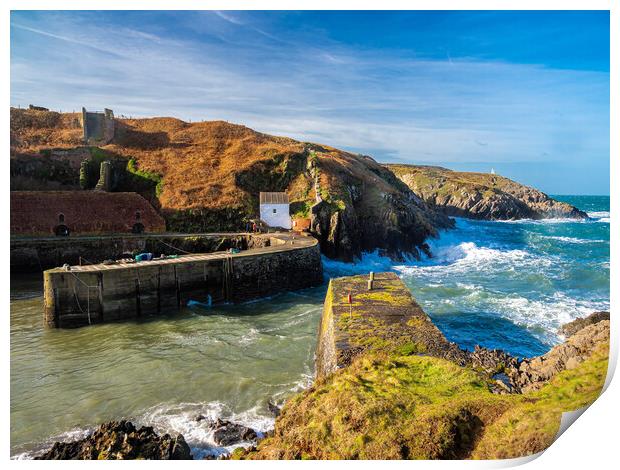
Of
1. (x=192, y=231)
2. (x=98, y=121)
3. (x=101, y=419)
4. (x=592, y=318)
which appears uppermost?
(x=98, y=121)

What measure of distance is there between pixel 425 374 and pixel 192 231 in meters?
33.0

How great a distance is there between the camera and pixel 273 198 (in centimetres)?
3959

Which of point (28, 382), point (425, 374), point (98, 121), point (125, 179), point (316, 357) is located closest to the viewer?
point (425, 374)

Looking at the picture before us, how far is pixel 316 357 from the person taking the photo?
15734 mm

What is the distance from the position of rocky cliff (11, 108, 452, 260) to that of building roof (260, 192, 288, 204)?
95.1 inches

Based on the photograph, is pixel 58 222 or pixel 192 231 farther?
pixel 192 231

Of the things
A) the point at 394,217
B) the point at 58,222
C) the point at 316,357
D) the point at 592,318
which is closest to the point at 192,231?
the point at 58,222

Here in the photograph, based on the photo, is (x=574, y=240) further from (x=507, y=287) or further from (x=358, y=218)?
(x=507, y=287)

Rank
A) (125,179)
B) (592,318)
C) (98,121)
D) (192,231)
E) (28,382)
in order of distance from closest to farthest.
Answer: (28,382)
(592,318)
(192,231)
(125,179)
(98,121)

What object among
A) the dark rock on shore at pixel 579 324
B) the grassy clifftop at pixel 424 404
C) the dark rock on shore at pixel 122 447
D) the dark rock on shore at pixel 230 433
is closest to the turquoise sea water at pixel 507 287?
the dark rock on shore at pixel 579 324

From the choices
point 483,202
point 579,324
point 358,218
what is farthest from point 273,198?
point 483,202

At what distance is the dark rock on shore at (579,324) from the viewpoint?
733 inches

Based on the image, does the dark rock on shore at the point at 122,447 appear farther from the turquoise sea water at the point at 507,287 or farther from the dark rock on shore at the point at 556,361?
the turquoise sea water at the point at 507,287
